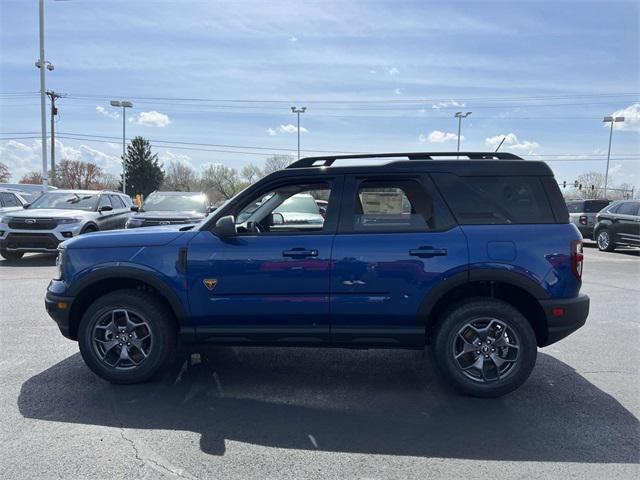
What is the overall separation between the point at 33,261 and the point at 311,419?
10707 mm

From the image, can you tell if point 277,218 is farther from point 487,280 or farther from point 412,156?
point 487,280

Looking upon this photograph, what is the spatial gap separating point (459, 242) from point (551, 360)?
6.65ft

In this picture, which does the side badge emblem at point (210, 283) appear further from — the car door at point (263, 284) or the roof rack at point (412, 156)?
the roof rack at point (412, 156)

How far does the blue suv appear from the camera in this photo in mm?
3789

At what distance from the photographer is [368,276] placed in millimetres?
3812

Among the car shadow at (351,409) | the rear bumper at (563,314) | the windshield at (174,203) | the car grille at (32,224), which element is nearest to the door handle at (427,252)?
the rear bumper at (563,314)

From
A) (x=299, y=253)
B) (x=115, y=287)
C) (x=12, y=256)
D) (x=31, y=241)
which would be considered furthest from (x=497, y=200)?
(x=12, y=256)

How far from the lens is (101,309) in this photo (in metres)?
4.05

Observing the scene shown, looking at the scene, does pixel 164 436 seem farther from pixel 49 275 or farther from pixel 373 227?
pixel 49 275

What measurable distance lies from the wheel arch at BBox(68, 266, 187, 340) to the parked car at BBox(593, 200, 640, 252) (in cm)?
1452

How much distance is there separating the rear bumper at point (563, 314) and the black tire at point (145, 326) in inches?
125

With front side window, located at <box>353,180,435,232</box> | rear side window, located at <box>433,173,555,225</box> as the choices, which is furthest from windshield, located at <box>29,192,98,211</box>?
rear side window, located at <box>433,173,555,225</box>

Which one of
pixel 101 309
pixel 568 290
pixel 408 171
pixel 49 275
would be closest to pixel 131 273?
pixel 101 309

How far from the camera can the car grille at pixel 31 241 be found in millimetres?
10648
